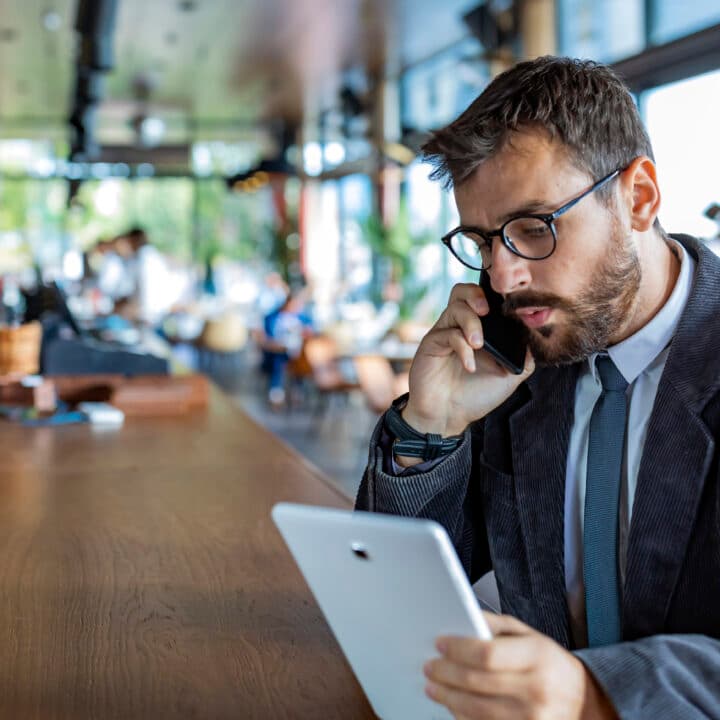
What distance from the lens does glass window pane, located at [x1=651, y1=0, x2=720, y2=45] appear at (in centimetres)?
669

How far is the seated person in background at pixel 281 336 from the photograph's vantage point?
36.5 ft

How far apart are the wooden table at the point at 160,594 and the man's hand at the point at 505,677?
261 mm

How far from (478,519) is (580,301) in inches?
Answer: 16.7

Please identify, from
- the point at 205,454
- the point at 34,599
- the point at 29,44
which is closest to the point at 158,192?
the point at 29,44

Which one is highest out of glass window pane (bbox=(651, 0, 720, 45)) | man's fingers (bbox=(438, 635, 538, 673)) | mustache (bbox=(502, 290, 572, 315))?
glass window pane (bbox=(651, 0, 720, 45))

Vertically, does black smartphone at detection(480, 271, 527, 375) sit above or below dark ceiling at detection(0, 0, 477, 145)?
below

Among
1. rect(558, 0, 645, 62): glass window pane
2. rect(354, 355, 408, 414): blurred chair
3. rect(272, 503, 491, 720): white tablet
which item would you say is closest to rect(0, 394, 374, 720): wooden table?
rect(272, 503, 491, 720): white tablet

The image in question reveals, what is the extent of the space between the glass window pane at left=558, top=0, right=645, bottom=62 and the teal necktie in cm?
714

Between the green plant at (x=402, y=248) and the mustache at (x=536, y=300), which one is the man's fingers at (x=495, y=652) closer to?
the mustache at (x=536, y=300)

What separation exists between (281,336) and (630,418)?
10.1 meters

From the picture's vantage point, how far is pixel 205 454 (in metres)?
2.80

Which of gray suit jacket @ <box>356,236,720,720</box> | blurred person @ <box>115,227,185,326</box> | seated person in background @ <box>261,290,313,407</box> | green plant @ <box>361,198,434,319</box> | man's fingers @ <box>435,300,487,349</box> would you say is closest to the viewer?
gray suit jacket @ <box>356,236,720,720</box>

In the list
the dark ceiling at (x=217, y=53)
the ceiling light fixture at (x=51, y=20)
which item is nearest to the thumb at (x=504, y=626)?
the dark ceiling at (x=217, y=53)

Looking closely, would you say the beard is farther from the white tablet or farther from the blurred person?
Result: the blurred person
